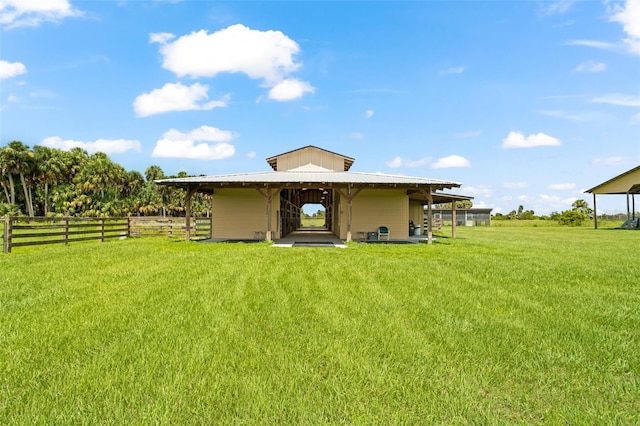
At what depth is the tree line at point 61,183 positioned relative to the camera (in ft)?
141

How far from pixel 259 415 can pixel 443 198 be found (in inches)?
778

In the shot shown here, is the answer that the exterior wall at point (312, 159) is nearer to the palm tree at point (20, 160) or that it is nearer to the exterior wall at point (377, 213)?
the exterior wall at point (377, 213)

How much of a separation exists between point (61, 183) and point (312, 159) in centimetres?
4204

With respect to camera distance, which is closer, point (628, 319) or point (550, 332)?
point (550, 332)

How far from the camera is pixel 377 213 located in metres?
18.6

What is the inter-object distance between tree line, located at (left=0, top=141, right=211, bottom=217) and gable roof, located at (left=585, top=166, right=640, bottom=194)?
130 feet

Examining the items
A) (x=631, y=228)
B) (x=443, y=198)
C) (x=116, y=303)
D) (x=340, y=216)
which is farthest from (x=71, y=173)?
(x=631, y=228)

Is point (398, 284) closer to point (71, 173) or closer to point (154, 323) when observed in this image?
point (154, 323)

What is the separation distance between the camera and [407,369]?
3432 millimetres

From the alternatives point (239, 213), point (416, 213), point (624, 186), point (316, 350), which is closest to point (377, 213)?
point (239, 213)

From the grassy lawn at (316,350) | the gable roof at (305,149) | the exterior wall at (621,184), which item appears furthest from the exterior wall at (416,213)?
the exterior wall at (621,184)

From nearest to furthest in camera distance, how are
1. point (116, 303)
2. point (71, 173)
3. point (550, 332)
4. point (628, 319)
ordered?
point (550, 332)
point (628, 319)
point (116, 303)
point (71, 173)

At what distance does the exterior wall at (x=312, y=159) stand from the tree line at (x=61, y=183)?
81.7 feet

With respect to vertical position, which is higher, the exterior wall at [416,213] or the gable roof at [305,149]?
the gable roof at [305,149]
